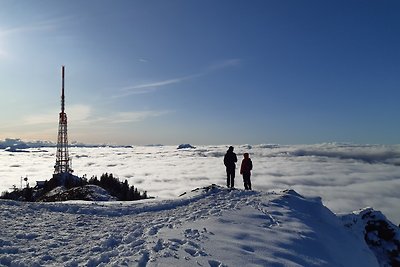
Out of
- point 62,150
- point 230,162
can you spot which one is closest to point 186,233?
point 230,162

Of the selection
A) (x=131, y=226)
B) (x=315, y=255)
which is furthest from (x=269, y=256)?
(x=131, y=226)

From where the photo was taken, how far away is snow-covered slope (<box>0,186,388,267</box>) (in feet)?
32.7

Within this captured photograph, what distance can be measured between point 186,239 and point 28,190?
61880 millimetres

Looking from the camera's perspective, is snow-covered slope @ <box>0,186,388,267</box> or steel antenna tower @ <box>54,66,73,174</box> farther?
steel antenna tower @ <box>54,66,73,174</box>

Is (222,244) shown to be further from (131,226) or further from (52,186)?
(52,186)

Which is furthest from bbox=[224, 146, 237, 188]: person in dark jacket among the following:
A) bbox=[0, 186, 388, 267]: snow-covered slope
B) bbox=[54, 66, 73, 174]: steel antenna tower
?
bbox=[54, 66, 73, 174]: steel antenna tower

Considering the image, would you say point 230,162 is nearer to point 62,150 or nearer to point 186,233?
point 186,233

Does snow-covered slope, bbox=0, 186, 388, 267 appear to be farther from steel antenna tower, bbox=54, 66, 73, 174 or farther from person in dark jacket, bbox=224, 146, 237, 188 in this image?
steel antenna tower, bbox=54, 66, 73, 174

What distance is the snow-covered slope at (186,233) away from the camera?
996cm

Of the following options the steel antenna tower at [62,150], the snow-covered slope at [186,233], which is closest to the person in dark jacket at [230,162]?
the snow-covered slope at [186,233]

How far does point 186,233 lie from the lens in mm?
12242

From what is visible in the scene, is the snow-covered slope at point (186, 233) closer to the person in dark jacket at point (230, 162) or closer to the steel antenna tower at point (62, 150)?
the person in dark jacket at point (230, 162)

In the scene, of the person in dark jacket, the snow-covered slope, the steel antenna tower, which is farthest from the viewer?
the steel antenna tower

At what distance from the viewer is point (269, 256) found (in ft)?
34.7
